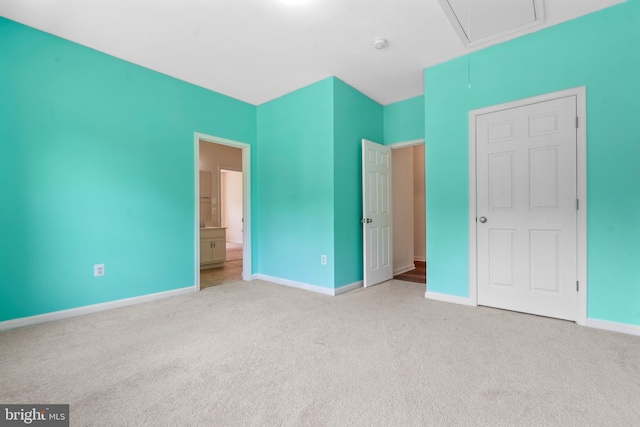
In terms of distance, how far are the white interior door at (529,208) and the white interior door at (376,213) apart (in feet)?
4.40

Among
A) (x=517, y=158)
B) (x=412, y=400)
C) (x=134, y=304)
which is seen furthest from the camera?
(x=134, y=304)

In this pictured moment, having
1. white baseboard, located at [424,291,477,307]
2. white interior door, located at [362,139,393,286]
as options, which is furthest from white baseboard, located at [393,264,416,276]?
white baseboard, located at [424,291,477,307]

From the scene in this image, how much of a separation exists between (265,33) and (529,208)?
9.86 feet

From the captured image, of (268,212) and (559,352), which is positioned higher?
(268,212)

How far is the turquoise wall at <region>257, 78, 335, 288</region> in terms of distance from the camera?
3.66 metres

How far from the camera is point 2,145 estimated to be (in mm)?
2469

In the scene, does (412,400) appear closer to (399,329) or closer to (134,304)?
(399,329)

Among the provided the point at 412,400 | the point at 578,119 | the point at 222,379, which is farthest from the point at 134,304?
the point at 578,119

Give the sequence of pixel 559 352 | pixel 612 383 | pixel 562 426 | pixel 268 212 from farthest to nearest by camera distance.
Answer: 1. pixel 268 212
2. pixel 559 352
3. pixel 612 383
4. pixel 562 426

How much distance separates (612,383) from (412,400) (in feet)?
3.86

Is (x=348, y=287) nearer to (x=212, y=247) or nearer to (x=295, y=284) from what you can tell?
(x=295, y=284)

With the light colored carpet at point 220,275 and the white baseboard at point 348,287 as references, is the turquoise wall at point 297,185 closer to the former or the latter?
the white baseboard at point 348,287

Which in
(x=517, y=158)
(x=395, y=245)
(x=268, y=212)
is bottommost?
(x=395, y=245)

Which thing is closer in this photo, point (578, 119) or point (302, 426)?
point (302, 426)
